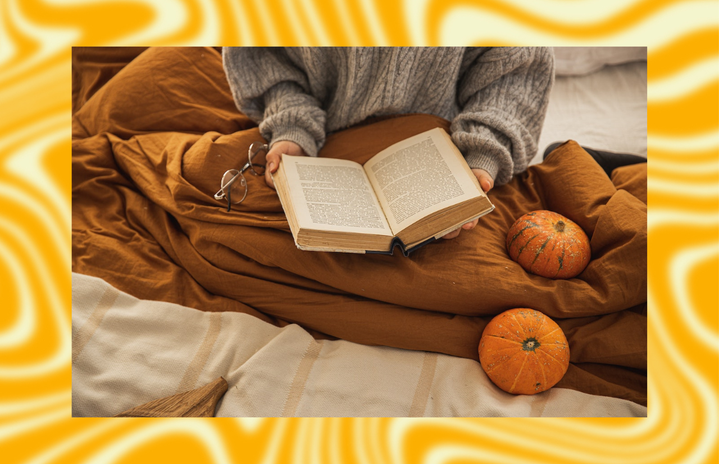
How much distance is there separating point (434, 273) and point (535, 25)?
0.45 m

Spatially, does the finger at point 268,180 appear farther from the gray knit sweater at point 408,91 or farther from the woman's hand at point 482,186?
the woman's hand at point 482,186

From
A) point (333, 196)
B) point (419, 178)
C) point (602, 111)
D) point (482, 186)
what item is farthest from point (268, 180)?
point (602, 111)

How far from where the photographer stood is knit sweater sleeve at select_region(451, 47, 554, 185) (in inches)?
39.9

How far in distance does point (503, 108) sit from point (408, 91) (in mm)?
211

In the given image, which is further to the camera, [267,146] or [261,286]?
[267,146]

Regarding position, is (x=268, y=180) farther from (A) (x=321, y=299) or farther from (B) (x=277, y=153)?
(A) (x=321, y=299)

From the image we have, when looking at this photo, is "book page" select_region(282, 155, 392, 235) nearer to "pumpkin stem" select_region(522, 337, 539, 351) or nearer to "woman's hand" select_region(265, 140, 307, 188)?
"woman's hand" select_region(265, 140, 307, 188)

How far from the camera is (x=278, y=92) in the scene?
3.77 ft

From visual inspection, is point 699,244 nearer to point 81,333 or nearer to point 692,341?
point 692,341

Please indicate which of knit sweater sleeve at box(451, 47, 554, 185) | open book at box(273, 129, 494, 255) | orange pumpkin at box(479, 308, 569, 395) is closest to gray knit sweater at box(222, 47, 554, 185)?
knit sweater sleeve at box(451, 47, 554, 185)

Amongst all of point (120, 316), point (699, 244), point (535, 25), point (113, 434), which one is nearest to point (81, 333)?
point (120, 316)

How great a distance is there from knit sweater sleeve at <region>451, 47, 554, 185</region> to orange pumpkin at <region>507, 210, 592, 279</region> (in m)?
0.15

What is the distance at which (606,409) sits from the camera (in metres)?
0.82

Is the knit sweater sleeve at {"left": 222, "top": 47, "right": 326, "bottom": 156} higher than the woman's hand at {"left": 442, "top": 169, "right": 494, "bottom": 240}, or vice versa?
the knit sweater sleeve at {"left": 222, "top": 47, "right": 326, "bottom": 156}
